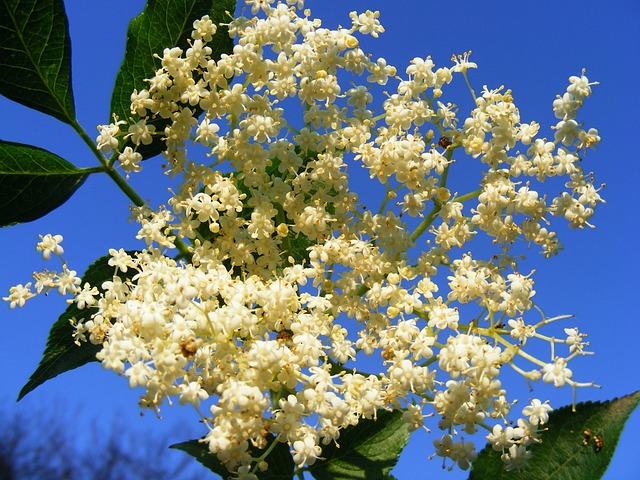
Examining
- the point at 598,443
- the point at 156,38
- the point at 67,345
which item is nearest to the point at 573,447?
the point at 598,443

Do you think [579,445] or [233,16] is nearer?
[579,445]

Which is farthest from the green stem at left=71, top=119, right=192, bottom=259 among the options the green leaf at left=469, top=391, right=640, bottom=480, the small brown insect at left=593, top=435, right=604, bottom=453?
the small brown insect at left=593, top=435, right=604, bottom=453

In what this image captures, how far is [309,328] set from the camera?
1635 millimetres

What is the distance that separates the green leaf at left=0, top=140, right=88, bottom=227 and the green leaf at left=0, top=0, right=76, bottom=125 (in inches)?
6.6

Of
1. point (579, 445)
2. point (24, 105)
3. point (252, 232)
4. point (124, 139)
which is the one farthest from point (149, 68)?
point (579, 445)

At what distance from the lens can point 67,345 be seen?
1934mm

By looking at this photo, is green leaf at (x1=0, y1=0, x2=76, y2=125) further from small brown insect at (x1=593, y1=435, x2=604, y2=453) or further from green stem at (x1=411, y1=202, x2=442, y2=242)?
small brown insect at (x1=593, y1=435, x2=604, y2=453)

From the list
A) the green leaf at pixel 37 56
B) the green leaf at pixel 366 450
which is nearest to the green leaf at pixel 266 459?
the green leaf at pixel 366 450

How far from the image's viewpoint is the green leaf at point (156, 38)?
1980 millimetres

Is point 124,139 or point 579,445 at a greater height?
point 124,139

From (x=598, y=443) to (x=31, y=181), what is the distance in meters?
1.86

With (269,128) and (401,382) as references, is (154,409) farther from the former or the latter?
(269,128)

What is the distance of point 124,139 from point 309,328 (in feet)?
2.91

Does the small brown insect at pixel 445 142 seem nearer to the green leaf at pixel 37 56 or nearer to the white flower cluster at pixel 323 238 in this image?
the white flower cluster at pixel 323 238
